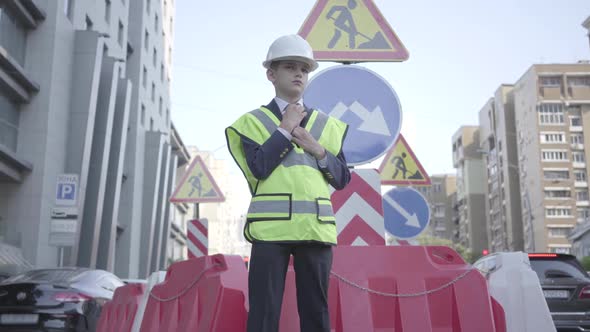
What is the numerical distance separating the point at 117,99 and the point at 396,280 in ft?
106

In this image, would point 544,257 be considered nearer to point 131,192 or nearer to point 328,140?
point 328,140

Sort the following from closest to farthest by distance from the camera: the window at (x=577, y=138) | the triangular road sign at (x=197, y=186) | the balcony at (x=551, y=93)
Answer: the triangular road sign at (x=197, y=186)
the balcony at (x=551, y=93)
the window at (x=577, y=138)

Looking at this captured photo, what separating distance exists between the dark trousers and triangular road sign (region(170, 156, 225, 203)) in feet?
43.9

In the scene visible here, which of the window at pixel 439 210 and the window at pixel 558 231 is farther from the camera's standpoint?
the window at pixel 439 210

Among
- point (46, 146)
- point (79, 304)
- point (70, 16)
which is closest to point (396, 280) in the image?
point (79, 304)

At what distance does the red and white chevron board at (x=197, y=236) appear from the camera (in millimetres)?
14719

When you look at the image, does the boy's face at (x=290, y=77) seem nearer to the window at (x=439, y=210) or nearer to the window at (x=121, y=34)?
the window at (x=121, y=34)

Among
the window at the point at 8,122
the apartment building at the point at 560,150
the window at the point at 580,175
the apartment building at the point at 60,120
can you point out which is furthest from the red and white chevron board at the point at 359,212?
the window at the point at 580,175

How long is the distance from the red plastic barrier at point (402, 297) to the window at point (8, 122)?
76.2 feet

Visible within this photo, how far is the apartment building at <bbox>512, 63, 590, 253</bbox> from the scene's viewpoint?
95.9 meters

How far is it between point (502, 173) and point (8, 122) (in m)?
96.5

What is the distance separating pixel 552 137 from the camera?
9644cm

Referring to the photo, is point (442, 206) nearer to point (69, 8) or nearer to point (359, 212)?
point (69, 8)

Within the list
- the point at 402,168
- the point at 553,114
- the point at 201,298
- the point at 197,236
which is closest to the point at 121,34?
the point at 197,236
